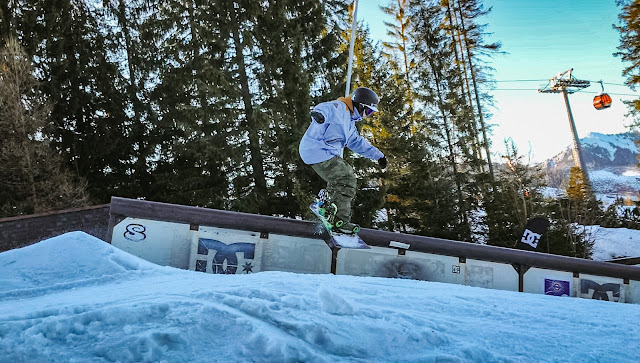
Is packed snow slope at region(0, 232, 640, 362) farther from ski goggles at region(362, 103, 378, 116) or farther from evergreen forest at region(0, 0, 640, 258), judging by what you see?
evergreen forest at region(0, 0, 640, 258)

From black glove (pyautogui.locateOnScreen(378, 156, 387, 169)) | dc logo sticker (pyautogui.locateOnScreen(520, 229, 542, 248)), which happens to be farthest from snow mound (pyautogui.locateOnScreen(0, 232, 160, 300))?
dc logo sticker (pyautogui.locateOnScreen(520, 229, 542, 248))

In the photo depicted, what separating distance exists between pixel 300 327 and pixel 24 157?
1700 cm

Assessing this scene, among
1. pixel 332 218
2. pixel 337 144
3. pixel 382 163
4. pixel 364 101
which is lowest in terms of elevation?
pixel 332 218

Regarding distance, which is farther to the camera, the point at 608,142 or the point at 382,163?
the point at 608,142

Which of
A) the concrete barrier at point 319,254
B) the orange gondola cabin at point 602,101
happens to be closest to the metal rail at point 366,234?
the concrete barrier at point 319,254

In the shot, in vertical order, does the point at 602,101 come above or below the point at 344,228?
above

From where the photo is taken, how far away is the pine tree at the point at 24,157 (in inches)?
586

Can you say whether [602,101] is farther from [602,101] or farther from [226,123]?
[226,123]

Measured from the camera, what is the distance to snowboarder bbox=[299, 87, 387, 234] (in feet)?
18.9

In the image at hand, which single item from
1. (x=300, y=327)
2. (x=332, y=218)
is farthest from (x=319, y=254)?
(x=300, y=327)

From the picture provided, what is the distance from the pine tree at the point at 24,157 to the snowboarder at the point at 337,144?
12.8 meters

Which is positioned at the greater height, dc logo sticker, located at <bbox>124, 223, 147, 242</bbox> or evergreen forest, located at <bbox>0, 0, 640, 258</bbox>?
evergreen forest, located at <bbox>0, 0, 640, 258</bbox>

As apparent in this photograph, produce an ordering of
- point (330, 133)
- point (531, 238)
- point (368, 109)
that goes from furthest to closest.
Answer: point (531, 238), point (368, 109), point (330, 133)

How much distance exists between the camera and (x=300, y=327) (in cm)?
220
